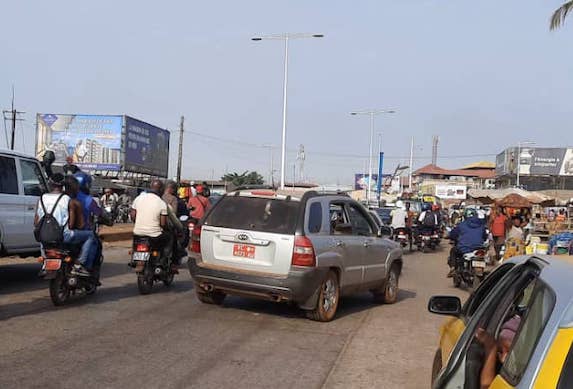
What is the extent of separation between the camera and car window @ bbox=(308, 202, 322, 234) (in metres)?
8.59

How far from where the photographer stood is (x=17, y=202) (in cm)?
995

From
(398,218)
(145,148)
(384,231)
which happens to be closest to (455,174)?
(145,148)

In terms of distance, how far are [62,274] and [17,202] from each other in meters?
2.05

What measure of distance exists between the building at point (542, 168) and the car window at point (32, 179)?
5702cm

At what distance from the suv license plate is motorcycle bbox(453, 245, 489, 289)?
579 cm

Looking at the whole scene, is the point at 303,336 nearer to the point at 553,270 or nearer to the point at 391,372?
the point at 391,372

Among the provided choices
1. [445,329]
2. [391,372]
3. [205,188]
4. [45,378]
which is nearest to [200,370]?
[45,378]

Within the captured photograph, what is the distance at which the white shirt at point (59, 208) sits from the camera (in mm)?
8641

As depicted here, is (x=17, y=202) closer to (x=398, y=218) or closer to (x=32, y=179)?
(x=32, y=179)

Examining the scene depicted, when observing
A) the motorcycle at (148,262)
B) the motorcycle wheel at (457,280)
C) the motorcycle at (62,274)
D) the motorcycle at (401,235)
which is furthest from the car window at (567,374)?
the motorcycle at (401,235)

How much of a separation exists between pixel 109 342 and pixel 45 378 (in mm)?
1359

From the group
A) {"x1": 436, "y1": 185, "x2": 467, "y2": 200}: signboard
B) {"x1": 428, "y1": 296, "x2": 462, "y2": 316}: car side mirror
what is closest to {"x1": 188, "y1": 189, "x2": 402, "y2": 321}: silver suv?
{"x1": 428, "y1": 296, "x2": 462, "y2": 316}: car side mirror

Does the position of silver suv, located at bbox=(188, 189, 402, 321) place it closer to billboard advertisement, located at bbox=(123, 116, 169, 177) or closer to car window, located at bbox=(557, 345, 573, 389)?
car window, located at bbox=(557, 345, 573, 389)

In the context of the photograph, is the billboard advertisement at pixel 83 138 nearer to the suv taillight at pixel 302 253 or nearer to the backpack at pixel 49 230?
the backpack at pixel 49 230
